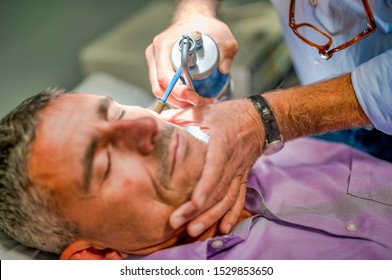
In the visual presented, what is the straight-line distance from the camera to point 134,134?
2.82ft

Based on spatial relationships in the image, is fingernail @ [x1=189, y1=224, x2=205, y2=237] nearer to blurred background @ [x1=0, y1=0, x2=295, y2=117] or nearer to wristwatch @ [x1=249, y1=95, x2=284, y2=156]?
wristwatch @ [x1=249, y1=95, x2=284, y2=156]

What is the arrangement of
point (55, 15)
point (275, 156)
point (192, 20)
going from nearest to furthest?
point (192, 20), point (275, 156), point (55, 15)

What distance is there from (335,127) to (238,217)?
1.09ft

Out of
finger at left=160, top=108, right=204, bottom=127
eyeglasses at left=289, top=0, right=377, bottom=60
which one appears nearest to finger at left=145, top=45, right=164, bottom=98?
finger at left=160, top=108, right=204, bottom=127

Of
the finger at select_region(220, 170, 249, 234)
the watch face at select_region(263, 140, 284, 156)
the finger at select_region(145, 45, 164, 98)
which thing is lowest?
the finger at select_region(220, 170, 249, 234)

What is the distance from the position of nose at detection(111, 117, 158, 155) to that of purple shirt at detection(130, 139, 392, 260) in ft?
0.89

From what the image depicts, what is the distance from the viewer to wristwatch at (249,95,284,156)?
3.43 feet

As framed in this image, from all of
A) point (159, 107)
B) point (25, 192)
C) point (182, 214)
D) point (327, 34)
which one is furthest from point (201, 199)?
point (327, 34)

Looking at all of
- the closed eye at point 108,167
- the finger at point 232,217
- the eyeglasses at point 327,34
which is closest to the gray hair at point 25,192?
the closed eye at point 108,167

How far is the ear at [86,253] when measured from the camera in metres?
0.96

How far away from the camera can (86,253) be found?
3.23ft

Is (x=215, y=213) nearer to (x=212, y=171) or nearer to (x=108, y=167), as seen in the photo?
(x=212, y=171)
